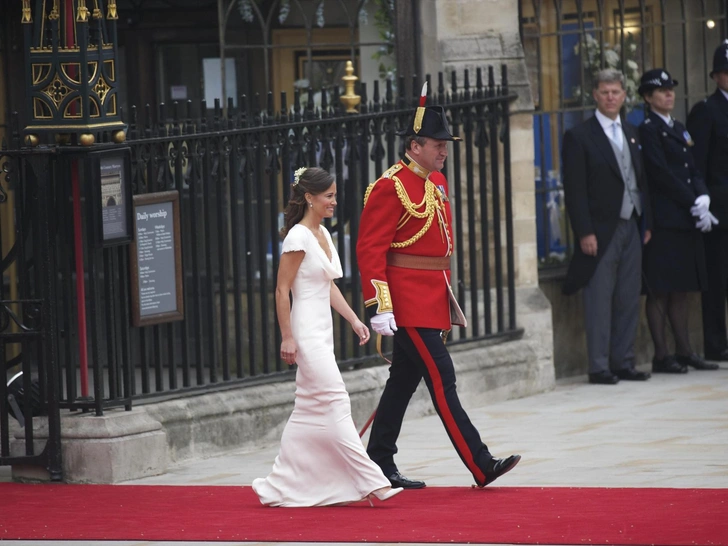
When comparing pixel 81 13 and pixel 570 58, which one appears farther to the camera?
pixel 570 58

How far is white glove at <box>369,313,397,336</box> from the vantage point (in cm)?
765

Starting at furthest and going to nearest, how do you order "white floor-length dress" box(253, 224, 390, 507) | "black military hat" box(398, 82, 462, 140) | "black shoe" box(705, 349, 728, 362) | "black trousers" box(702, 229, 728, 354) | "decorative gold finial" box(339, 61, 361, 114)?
"black shoe" box(705, 349, 728, 362) < "black trousers" box(702, 229, 728, 354) < "decorative gold finial" box(339, 61, 361, 114) < "black military hat" box(398, 82, 462, 140) < "white floor-length dress" box(253, 224, 390, 507)

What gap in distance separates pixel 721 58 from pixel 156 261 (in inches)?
201

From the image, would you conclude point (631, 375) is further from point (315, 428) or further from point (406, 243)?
point (315, 428)

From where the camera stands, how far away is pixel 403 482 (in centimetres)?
789

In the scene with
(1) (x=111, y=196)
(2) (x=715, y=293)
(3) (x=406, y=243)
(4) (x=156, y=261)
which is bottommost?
(2) (x=715, y=293)

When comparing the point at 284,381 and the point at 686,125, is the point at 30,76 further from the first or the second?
the point at 686,125

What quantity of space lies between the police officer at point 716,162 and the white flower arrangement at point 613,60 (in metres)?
0.50

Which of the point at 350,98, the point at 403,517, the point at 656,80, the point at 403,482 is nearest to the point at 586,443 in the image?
the point at 403,482

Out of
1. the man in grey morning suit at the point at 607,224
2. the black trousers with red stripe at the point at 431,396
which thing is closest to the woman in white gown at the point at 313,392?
the black trousers with red stripe at the point at 431,396

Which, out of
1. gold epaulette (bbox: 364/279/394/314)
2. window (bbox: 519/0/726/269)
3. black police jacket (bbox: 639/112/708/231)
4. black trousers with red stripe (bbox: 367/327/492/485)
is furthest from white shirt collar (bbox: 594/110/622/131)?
gold epaulette (bbox: 364/279/394/314)

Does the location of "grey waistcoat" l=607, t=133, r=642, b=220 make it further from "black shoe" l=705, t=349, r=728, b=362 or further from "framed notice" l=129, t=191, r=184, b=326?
"framed notice" l=129, t=191, r=184, b=326

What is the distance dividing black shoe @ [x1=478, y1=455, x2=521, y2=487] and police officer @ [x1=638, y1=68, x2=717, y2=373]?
4.58m

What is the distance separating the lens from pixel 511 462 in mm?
7594
